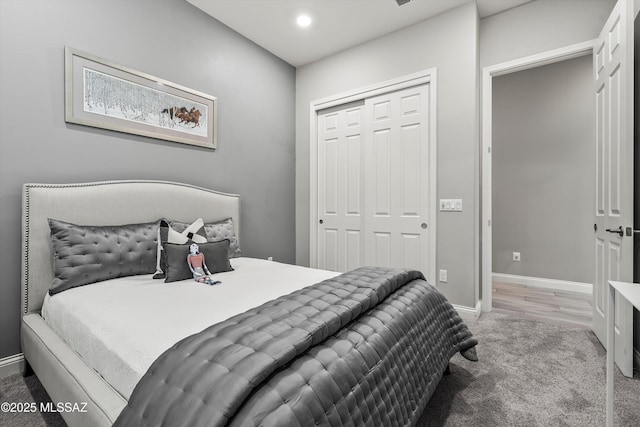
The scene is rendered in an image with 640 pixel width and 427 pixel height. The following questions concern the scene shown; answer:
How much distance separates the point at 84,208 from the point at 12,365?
1018 mm

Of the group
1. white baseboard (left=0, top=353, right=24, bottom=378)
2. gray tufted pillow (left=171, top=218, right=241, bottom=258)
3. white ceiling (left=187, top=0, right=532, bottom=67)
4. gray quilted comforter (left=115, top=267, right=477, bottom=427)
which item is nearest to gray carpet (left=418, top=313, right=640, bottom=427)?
gray quilted comforter (left=115, top=267, right=477, bottom=427)

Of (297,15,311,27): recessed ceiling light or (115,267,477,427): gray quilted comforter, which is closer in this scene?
(115,267,477,427): gray quilted comforter

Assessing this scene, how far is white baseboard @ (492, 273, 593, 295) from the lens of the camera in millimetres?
3676

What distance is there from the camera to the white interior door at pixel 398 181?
306cm

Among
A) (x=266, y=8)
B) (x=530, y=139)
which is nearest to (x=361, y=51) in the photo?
(x=266, y=8)

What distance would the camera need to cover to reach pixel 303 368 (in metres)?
0.85

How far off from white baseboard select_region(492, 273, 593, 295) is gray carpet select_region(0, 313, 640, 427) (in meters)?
1.72

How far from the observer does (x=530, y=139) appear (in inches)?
160

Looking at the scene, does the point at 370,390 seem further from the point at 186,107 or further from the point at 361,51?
the point at 361,51

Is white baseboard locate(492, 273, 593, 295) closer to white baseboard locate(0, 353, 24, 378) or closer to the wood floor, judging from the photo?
the wood floor

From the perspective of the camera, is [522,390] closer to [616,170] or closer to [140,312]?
[616,170]

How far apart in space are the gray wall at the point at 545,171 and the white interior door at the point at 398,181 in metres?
1.93

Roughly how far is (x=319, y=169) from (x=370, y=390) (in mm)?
3099

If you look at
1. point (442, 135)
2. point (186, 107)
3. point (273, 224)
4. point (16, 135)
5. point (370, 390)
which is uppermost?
point (186, 107)
